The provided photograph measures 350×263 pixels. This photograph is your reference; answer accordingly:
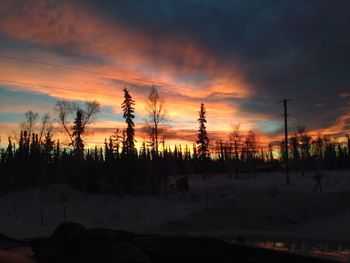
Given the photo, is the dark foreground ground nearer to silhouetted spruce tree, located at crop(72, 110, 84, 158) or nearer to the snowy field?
the snowy field

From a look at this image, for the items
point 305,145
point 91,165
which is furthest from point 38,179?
point 305,145

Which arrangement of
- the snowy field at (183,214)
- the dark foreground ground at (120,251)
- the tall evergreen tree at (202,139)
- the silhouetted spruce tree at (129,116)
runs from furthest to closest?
the tall evergreen tree at (202,139)
the silhouetted spruce tree at (129,116)
the snowy field at (183,214)
the dark foreground ground at (120,251)

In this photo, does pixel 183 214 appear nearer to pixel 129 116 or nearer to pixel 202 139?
pixel 129 116

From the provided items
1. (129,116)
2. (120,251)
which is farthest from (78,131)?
(120,251)

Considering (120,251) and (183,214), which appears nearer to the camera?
(120,251)

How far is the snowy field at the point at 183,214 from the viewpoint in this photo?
2003 centimetres

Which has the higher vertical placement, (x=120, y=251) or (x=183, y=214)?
(x=120, y=251)

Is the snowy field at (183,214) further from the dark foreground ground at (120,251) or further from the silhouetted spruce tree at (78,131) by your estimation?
the silhouetted spruce tree at (78,131)

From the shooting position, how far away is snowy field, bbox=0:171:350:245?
65.7 ft

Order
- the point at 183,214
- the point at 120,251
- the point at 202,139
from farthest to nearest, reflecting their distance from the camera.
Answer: the point at 202,139
the point at 183,214
the point at 120,251

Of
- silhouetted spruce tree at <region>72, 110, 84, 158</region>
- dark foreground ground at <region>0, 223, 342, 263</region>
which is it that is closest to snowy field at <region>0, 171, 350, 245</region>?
dark foreground ground at <region>0, 223, 342, 263</region>

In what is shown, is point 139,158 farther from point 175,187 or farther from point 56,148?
point 56,148

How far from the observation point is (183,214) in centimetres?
2431

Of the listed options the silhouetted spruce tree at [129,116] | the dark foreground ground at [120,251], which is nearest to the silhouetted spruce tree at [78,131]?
the silhouetted spruce tree at [129,116]
